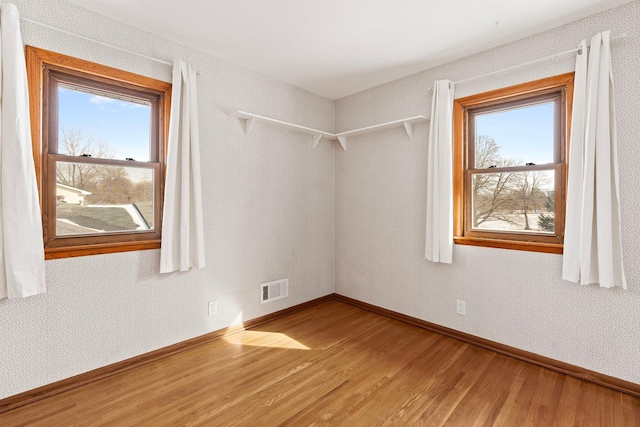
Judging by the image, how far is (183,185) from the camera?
2625 mm

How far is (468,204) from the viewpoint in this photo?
3.03m

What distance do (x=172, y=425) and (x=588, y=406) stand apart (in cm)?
264

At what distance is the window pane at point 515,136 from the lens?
8.57 ft

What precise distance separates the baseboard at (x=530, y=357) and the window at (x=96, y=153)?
2664mm

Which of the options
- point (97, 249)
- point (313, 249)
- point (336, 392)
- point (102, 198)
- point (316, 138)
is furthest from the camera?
point (313, 249)

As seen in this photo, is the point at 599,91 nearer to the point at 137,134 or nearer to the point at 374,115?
the point at 374,115

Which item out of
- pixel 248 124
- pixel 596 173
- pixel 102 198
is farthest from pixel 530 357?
pixel 102 198

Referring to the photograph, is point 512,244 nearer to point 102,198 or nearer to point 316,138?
point 316,138

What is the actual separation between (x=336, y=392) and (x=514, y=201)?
7.19ft

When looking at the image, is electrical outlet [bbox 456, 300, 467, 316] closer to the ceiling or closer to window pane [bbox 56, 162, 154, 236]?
the ceiling

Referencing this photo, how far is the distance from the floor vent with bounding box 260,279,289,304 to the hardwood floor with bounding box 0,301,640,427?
60cm

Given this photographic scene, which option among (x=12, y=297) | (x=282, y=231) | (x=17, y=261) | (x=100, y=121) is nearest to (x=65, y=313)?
(x=12, y=297)

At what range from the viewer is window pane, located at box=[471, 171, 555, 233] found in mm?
2605

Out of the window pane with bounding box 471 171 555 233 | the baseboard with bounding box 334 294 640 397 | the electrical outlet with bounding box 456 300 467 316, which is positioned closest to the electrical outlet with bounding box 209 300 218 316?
the baseboard with bounding box 334 294 640 397
